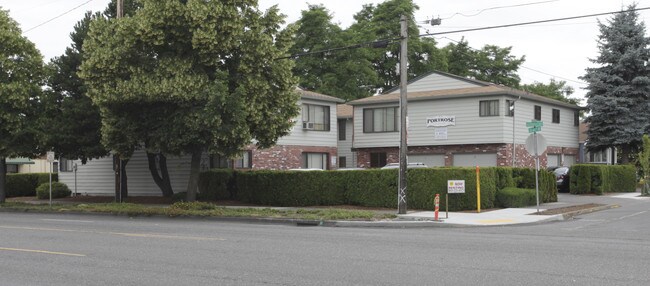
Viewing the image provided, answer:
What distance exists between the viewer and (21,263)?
1098cm

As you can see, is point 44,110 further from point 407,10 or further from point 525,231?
point 407,10

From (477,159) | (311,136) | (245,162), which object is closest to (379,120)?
(311,136)

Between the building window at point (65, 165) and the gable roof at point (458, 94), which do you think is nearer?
the gable roof at point (458, 94)

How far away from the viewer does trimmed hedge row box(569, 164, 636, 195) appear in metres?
33.9

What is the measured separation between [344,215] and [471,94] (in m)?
17.4

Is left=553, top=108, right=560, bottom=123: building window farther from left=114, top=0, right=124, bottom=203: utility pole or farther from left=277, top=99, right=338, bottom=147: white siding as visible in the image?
left=114, top=0, right=124, bottom=203: utility pole

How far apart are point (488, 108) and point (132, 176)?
65.2ft

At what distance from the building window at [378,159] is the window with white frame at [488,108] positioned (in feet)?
22.3

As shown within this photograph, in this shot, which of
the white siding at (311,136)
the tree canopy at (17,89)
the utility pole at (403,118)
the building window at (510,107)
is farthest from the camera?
the building window at (510,107)

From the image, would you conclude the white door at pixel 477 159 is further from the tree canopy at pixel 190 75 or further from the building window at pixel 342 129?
the tree canopy at pixel 190 75

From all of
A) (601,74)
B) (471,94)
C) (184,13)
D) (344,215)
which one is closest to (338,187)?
(344,215)

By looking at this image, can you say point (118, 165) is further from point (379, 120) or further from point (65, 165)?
point (379, 120)

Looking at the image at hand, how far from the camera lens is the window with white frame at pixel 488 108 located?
118 feet

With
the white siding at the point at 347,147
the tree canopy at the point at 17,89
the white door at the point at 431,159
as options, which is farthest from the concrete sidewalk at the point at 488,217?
the white siding at the point at 347,147
